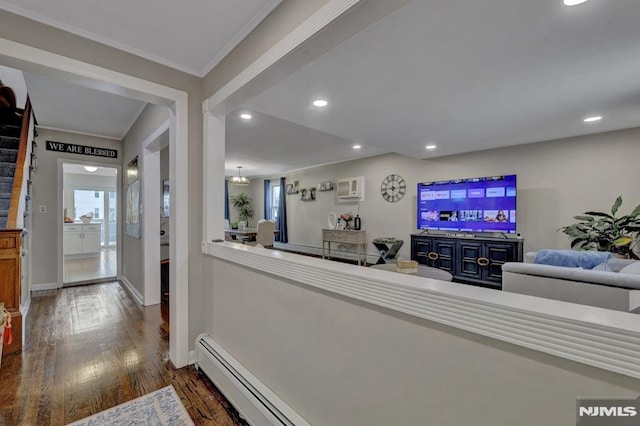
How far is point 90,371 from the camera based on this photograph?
2.13m

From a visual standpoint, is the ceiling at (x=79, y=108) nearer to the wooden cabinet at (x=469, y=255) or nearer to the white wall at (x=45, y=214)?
the white wall at (x=45, y=214)

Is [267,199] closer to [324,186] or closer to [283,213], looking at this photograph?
[283,213]

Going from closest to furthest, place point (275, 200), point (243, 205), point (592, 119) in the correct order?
1. point (592, 119)
2. point (275, 200)
3. point (243, 205)

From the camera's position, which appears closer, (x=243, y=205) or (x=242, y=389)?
(x=242, y=389)

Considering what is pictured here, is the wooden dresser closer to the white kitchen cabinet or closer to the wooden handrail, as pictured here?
the wooden handrail

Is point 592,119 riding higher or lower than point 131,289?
higher

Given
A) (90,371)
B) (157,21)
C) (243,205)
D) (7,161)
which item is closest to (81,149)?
(7,161)

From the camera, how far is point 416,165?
224 inches

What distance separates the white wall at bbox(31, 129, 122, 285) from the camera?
4.29m

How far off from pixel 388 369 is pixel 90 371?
240 cm

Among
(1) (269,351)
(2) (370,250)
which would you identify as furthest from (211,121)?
(2) (370,250)

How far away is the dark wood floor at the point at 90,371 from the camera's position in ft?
5.66

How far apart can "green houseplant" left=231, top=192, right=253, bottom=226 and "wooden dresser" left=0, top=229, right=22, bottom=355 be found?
724cm
